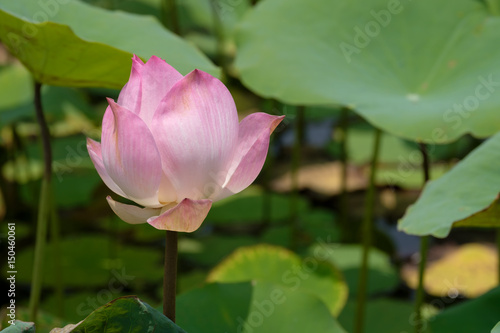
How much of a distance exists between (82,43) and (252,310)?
351mm

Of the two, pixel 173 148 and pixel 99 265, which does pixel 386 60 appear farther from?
pixel 99 265

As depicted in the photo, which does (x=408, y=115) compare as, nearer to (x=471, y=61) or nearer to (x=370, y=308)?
(x=471, y=61)

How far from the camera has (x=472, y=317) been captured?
0.81 m

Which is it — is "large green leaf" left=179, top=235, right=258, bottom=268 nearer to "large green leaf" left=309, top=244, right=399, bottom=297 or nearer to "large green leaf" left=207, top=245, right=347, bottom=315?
"large green leaf" left=309, top=244, right=399, bottom=297

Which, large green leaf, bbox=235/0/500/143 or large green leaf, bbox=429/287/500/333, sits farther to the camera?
large green leaf, bbox=235/0/500/143

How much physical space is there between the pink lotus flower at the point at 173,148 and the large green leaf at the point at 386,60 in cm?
50

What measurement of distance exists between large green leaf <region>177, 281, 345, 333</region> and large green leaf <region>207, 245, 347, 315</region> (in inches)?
17.1

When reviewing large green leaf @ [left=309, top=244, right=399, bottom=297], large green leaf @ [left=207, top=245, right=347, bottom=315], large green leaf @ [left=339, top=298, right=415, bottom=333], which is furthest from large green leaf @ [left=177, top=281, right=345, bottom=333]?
large green leaf @ [left=309, top=244, right=399, bottom=297]

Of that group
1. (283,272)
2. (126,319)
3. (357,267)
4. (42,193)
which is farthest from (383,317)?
(126,319)

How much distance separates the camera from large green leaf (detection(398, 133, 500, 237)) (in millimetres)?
633

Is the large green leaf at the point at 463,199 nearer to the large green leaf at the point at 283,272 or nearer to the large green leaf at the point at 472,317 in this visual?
the large green leaf at the point at 472,317

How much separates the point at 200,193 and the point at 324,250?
1.20 meters

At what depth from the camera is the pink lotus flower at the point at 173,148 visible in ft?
1.30

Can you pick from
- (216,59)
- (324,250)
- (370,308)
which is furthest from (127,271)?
(216,59)
